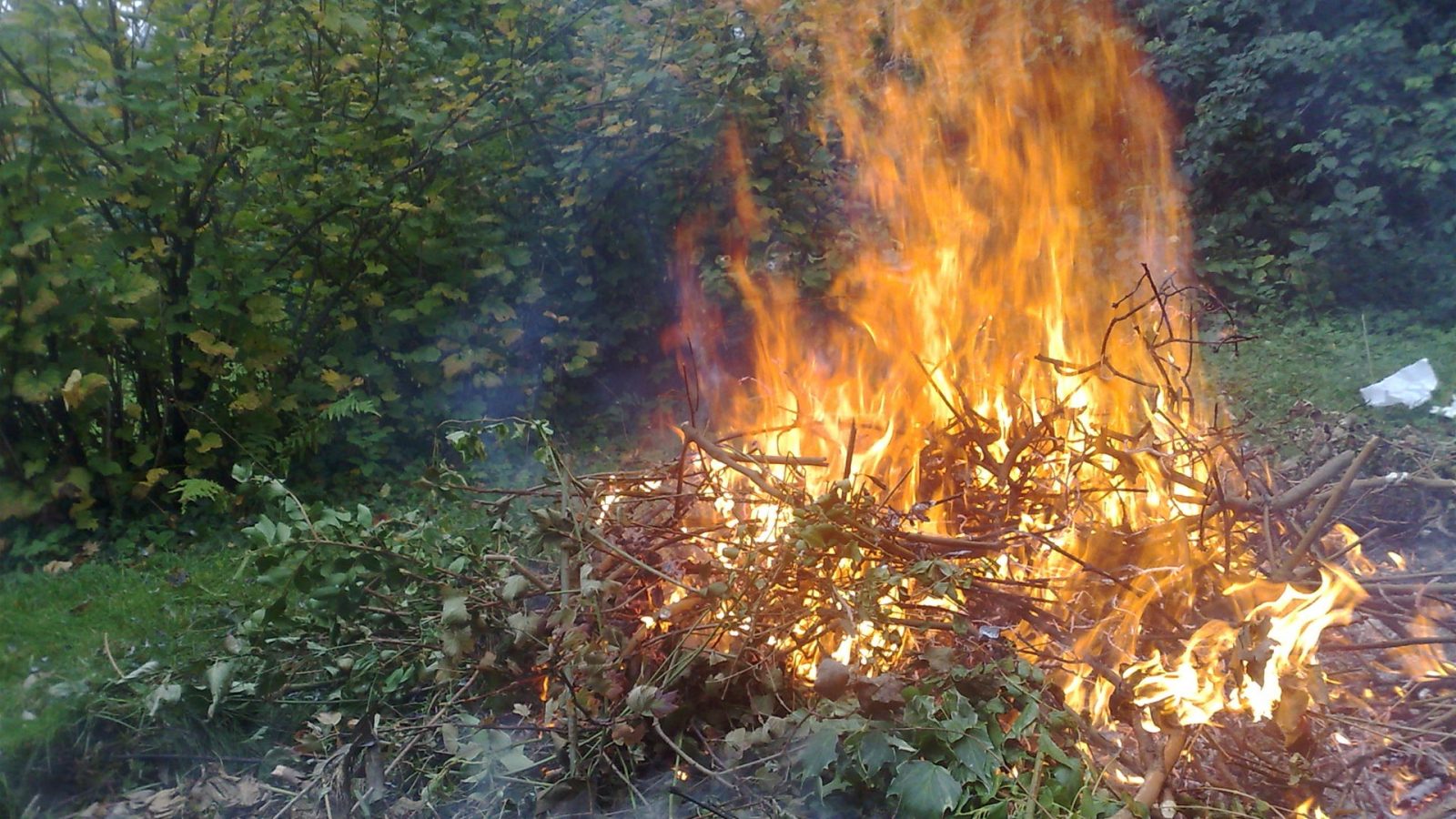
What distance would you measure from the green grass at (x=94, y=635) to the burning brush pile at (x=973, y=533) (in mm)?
1230

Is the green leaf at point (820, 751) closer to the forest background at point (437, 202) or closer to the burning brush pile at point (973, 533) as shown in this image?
the burning brush pile at point (973, 533)

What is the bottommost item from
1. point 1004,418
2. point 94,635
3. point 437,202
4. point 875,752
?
point 875,752

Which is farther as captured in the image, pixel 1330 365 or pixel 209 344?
pixel 1330 365

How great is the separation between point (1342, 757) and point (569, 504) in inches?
82.3

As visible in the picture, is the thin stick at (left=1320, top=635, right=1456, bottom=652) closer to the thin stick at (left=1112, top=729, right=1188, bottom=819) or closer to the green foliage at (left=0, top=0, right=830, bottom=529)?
the thin stick at (left=1112, top=729, right=1188, bottom=819)

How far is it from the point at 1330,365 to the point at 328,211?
583 centimetres

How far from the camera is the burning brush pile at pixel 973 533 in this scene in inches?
107

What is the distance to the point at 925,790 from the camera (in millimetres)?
2295

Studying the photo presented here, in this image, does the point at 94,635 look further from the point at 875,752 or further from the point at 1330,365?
the point at 1330,365

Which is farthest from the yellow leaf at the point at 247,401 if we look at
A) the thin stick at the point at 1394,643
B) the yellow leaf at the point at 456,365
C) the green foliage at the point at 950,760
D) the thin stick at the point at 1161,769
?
the thin stick at the point at 1394,643

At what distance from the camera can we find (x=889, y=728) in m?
2.45

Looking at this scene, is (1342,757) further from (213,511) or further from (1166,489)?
(213,511)

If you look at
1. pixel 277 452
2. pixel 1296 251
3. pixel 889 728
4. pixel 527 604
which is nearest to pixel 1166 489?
pixel 889 728

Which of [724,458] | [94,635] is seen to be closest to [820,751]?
[724,458]
